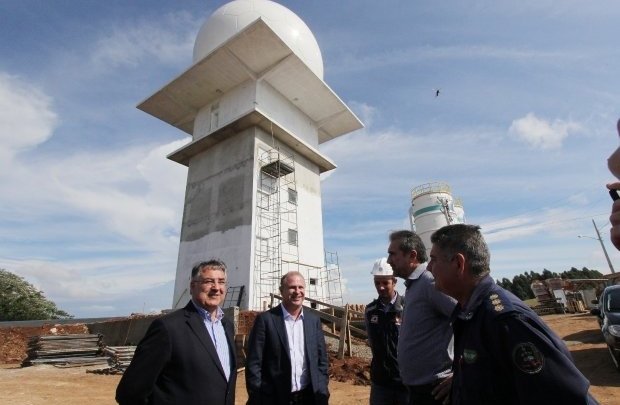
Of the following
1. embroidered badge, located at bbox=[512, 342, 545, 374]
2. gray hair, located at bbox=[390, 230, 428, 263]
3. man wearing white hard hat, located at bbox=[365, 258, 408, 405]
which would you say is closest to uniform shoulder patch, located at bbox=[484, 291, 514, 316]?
embroidered badge, located at bbox=[512, 342, 545, 374]

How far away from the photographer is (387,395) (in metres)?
3.89

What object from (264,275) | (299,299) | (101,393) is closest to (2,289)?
(264,275)

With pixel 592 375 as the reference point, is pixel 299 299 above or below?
above

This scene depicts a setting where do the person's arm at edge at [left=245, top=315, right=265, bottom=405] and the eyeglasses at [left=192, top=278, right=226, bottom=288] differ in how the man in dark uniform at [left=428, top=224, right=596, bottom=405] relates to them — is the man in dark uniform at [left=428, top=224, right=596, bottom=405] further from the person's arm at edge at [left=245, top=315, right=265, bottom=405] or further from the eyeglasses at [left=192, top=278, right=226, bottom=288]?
the person's arm at edge at [left=245, top=315, right=265, bottom=405]

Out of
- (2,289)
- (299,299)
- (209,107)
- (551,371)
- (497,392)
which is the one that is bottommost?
(497,392)

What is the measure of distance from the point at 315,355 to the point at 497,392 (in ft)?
8.52

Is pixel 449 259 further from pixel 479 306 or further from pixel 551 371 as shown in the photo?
pixel 551 371

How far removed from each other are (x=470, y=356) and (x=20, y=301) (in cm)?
5065

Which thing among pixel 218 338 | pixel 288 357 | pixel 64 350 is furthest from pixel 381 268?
pixel 64 350

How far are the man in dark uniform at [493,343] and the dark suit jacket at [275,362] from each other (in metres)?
2.09

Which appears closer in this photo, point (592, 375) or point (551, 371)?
point (551, 371)

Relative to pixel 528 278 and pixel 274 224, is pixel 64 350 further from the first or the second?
pixel 528 278

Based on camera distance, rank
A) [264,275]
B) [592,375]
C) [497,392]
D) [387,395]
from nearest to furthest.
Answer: [497,392] → [387,395] → [592,375] → [264,275]

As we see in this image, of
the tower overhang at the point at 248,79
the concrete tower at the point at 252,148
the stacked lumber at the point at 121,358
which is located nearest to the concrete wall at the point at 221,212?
the concrete tower at the point at 252,148
